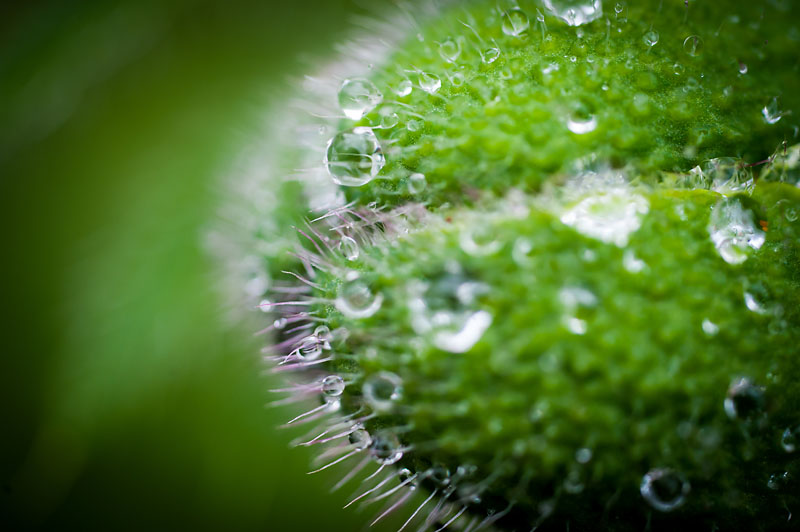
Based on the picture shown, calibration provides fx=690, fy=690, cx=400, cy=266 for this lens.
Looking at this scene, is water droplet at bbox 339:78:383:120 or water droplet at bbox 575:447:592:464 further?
water droplet at bbox 339:78:383:120

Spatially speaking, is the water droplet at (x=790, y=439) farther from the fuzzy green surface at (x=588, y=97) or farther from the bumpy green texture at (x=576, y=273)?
the fuzzy green surface at (x=588, y=97)

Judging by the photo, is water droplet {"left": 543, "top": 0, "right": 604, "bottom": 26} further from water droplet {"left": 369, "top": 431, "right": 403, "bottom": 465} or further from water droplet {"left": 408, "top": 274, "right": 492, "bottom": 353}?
water droplet {"left": 369, "top": 431, "right": 403, "bottom": 465}

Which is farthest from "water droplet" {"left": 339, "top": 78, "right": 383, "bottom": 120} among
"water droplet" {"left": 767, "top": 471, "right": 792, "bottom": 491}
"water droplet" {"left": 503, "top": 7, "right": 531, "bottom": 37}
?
"water droplet" {"left": 767, "top": 471, "right": 792, "bottom": 491}

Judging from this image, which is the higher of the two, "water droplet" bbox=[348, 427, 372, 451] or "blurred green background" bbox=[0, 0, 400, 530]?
"water droplet" bbox=[348, 427, 372, 451]

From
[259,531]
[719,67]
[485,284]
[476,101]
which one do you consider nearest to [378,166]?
[476,101]

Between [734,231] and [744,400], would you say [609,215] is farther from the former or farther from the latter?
[744,400]

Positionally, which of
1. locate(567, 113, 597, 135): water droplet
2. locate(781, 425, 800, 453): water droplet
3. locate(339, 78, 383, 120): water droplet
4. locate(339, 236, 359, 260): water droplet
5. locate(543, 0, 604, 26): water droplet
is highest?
locate(543, 0, 604, 26): water droplet

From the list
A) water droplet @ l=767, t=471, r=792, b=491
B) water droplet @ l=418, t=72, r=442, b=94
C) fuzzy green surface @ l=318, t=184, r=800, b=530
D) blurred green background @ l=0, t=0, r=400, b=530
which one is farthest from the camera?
blurred green background @ l=0, t=0, r=400, b=530

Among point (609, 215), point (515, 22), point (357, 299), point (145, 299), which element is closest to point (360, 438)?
point (357, 299)

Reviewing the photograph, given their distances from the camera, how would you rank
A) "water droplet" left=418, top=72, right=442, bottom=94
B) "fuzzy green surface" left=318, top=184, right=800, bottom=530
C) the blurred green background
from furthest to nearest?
the blurred green background, "water droplet" left=418, top=72, right=442, bottom=94, "fuzzy green surface" left=318, top=184, right=800, bottom=530
